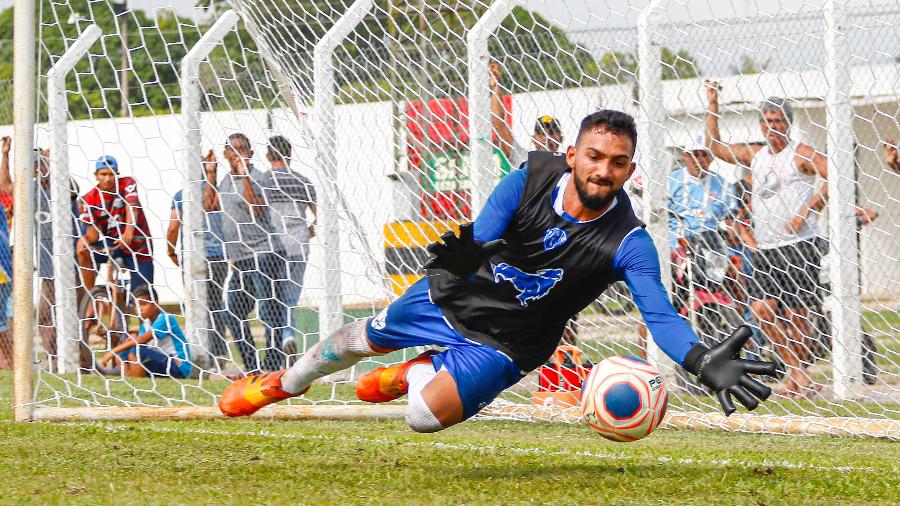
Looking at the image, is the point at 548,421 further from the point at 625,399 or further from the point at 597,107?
the point at 625,399

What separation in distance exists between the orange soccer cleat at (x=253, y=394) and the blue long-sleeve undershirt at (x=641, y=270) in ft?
4.88

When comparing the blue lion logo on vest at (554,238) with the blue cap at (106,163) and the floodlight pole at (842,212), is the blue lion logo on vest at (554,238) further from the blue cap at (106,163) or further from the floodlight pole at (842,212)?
the blue cap at (106,163)

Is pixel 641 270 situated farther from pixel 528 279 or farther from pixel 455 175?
pixel 455 175

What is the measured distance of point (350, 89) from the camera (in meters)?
9.86

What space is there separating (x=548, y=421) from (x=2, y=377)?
5.47 m

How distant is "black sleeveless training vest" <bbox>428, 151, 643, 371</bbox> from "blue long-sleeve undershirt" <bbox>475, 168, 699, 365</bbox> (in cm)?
5

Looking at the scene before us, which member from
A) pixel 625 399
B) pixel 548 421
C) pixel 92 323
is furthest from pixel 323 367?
pixel 92 323

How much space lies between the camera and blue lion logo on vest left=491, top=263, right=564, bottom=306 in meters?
5.52

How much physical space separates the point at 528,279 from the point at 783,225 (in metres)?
3.84

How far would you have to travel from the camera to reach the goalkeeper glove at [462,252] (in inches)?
194

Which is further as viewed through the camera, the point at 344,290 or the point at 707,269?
the point at 344,290

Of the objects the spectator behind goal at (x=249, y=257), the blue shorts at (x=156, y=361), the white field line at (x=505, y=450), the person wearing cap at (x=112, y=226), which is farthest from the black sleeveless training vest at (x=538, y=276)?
the blue shorts at (x=156, y=361)

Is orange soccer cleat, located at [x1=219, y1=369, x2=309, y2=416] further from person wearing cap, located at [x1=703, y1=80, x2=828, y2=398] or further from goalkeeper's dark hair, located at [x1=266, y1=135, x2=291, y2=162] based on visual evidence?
person wearing cap, located at [x1=703, y1=80, x2=828, y2=398]

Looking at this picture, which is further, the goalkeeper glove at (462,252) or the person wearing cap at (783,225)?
the person wearing cap at (783,225)
